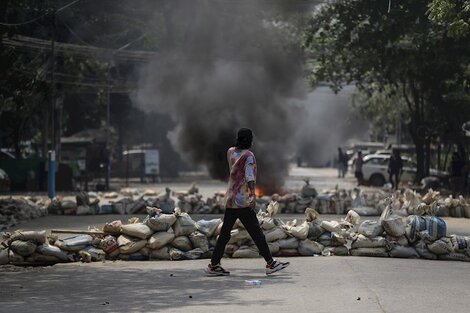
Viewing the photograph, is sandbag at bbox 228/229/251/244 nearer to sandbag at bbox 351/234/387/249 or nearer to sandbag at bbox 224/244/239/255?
sandbag at bbox 224/244/239/255

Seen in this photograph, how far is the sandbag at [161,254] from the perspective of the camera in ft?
38.3

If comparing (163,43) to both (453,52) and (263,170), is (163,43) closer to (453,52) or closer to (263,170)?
(263,170)

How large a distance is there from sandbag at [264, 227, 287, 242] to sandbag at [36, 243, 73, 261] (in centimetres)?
252

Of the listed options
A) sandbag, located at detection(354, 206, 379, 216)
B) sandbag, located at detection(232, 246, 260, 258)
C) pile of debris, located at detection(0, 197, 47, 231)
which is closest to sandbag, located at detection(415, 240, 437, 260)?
sandbag, located at detection(232, 246, 260, 258)

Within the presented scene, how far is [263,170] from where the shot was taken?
85.8 feet

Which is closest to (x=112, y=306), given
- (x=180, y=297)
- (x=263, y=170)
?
(x=180, y=297)

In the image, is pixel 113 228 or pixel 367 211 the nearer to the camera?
pixel 113 228

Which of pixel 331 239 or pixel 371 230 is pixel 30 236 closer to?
pixel 331 239

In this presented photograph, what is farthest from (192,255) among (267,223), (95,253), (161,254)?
(95,253)

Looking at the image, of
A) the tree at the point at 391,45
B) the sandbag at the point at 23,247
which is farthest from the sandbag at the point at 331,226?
the tree at the point at 391,45

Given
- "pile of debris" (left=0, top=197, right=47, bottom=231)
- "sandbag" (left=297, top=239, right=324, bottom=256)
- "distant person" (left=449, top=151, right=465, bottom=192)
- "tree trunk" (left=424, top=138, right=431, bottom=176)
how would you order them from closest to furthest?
"sandbag" (left=297, top=239, right=324, bottom=256) < "pile of debris" (left=0, top=197, right=47, bottom=231) < "distant person" (left=449, top=151, right=465, bottom=192) < "tree trunk" (left=424, top=138, right=431, bottom=176)

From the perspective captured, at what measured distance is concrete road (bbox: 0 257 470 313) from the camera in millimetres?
8116

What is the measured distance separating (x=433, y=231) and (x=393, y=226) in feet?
1.63

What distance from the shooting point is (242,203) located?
1014 centimetres
